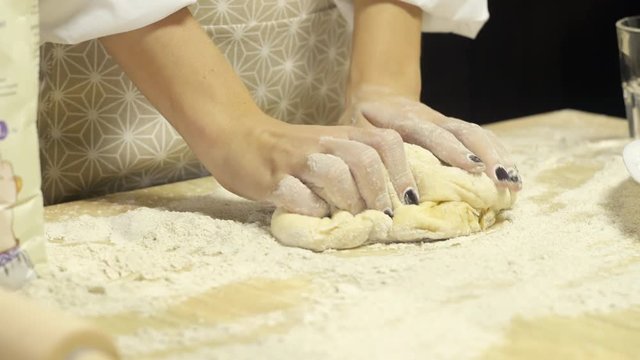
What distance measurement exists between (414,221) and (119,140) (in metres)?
0.37

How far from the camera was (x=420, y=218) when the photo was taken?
0.83m

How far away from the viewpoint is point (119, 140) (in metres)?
1.04

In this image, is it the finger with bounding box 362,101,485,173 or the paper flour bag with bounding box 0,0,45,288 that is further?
the finger with bounding box 362,101,485,173

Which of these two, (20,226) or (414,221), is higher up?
(20,226)

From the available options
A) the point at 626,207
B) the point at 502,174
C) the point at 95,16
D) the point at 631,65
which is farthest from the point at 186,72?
the point at 631,65

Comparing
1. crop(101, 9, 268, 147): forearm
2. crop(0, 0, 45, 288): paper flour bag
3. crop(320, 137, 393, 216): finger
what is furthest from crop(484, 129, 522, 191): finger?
crop(0, 0, 45, 288): paper flour bag

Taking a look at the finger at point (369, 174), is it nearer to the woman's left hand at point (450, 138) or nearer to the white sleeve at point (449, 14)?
the woman's left hand at point (450, 138)

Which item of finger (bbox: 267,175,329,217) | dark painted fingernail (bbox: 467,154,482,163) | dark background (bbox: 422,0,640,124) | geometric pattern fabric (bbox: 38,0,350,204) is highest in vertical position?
geometric pattern fabric (bbox: 38,0,350,204)

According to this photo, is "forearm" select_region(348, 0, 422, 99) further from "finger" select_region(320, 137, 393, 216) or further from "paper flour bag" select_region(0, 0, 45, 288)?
"paper flour bag" select_region(0, 0, 45, 288)

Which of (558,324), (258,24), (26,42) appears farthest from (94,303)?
(258,24)

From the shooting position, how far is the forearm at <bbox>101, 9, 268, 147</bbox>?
893mm

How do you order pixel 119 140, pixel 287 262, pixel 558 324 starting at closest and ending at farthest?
pixel 558 324 < pixel 287 262 < pixel 119 140

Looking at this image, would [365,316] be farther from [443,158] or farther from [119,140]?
[119,140]

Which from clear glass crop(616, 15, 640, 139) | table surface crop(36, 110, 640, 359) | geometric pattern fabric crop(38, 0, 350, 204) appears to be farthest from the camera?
clear glass crop(616, 15, 640, 139)
